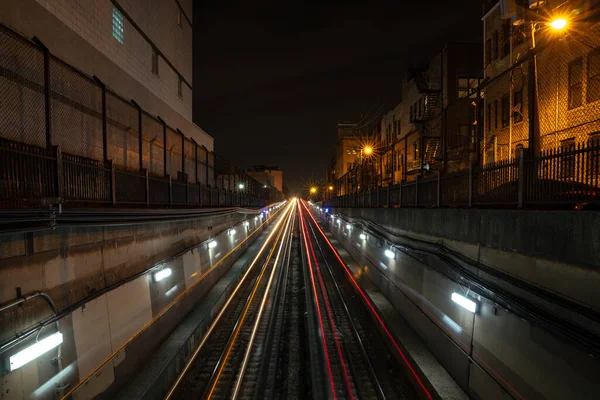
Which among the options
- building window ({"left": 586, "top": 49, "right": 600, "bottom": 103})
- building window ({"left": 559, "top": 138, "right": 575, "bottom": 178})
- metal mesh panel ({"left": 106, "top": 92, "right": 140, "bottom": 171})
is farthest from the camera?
building window ({"left": 586, "top": 49, "right": 600, "bottom": 103})

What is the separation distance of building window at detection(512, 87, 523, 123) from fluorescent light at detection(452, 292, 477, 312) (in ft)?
49.3

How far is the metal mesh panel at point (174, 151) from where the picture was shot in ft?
47.0

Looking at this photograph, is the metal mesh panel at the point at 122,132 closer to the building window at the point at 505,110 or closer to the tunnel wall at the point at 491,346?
the tunnel wall at the point at 491,346

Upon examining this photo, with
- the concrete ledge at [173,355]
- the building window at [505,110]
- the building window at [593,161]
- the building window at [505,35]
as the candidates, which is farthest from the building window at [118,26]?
the building window at [505,35]

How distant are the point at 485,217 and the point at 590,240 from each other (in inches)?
91.1

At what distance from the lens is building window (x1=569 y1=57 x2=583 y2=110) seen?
46.0 feet

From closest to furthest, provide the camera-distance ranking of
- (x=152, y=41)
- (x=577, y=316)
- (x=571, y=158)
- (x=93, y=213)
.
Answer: (x=577, y=316) < (x=571, y=158) < (x=93, y=213) < (x=152, y=41)

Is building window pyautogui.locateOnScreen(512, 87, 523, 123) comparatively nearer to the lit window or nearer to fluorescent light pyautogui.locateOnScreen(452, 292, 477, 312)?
the lit window

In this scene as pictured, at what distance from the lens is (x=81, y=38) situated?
514 inches

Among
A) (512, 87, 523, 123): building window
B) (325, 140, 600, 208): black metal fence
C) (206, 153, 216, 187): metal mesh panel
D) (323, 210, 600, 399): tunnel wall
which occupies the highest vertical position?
(512, 87, 523, 123): building window

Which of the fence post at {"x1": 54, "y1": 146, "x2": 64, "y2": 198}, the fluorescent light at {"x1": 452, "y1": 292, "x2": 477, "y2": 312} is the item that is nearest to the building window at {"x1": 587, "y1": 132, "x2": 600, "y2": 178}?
the fluorescent light at {"x1": 452, "y1": 292, "x2": 477, "y2": 312}

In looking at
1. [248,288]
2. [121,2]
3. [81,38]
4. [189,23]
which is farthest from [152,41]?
[248,288]

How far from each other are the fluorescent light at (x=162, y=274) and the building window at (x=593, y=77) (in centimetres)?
1725

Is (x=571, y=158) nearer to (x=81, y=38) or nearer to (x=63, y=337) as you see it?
(x=63, y=337)
